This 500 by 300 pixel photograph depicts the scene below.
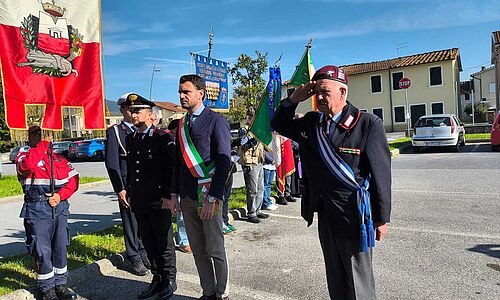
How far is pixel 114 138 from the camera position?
462cm

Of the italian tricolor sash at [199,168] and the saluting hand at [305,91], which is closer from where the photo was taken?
the saluting hand at [305,91]

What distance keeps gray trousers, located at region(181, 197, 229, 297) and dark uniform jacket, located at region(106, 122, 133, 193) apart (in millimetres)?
1274

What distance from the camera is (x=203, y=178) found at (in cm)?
349

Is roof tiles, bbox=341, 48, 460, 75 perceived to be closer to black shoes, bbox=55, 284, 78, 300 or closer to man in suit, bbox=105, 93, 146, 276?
man in suit, bbox=105, 93, 146, 276

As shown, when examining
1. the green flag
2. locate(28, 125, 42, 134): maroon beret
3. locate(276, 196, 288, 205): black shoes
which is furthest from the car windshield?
locate(28, 125, 42, 134): maroon beret

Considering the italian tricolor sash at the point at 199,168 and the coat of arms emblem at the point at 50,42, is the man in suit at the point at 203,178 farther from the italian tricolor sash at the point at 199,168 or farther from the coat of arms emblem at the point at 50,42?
the coat of arms emblem at the point at 50,42

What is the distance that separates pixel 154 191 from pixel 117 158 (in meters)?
0.95

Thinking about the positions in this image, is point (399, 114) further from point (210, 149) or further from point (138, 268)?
point (210, 149)

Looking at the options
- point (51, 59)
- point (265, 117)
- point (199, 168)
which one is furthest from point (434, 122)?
point (51, 59)

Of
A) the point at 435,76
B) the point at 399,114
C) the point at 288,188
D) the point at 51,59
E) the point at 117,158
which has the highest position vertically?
the point at 435,76

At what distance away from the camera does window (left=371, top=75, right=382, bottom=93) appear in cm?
4006

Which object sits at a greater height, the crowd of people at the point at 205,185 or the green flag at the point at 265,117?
the green flag at the point at 265,117

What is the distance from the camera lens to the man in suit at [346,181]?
2.50 meters

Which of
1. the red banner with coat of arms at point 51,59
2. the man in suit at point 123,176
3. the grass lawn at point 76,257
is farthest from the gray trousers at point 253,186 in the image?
the red banner with coat of arms at point 51,59
